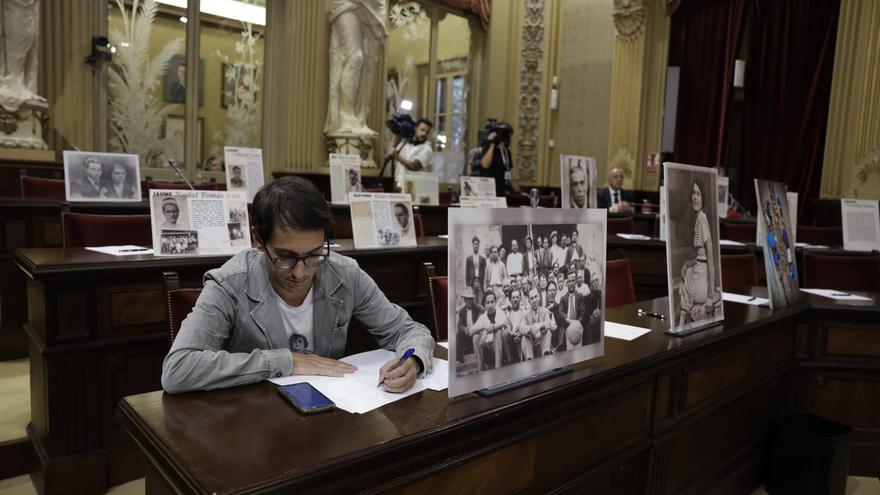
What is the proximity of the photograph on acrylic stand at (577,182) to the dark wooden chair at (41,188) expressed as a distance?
11.2 feet

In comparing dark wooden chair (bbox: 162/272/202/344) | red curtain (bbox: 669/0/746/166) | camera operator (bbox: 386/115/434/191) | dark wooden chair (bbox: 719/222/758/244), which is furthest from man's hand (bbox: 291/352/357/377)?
red curtain (bbox: 669/0/746/166)

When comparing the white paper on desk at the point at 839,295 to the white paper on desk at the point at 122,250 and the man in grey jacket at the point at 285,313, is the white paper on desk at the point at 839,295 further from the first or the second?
the white paper on desk at the point at 122,250

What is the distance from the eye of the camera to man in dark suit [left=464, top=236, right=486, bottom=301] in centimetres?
125

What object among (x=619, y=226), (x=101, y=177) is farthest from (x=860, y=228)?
(x=101, y=177)

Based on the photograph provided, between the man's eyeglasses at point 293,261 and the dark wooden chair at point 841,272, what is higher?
the man's eyeglasses at point 293,261

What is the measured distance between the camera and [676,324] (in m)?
1.93

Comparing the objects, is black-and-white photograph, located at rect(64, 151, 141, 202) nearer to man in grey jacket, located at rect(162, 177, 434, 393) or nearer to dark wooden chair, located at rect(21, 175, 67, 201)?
dark wooden chair, located at rect(21, 175, 67, 201)

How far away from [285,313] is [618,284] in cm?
169

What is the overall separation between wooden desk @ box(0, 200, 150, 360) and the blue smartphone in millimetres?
2628

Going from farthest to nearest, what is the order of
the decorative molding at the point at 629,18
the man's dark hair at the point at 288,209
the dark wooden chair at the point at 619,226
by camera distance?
the decorative molding at the point at 629,18, the dark wooden chair at the point at 619,226, the man's dark hair at the point at 288,209

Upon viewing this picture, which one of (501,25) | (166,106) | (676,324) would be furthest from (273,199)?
(501,25)

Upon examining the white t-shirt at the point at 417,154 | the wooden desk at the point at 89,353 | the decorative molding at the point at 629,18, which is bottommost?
the wooden desk at the point at 89,353

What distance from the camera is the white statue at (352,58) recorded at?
661 centimetres

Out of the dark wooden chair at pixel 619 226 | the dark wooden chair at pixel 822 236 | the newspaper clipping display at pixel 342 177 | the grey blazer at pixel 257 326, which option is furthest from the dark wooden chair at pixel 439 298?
the dark wooden chair at pixel 822 236
